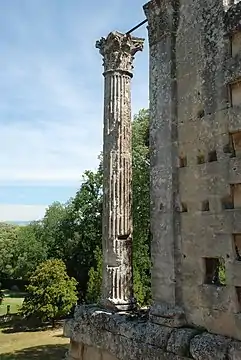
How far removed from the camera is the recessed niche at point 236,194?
6.11 m

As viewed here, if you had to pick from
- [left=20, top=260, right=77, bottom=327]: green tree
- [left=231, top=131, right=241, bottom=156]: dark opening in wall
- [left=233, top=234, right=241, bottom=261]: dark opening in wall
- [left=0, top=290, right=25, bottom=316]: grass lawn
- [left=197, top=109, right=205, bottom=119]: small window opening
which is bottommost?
[left=0, top=290, right=25, bottom=316]: grass lawn

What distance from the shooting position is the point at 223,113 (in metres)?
6.42

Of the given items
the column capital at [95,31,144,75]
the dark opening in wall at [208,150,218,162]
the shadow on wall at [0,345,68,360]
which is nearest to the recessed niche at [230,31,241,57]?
the dark opening in wall at [208,150,218,162]

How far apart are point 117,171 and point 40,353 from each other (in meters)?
15.4

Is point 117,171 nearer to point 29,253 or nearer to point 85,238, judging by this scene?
point 85,238

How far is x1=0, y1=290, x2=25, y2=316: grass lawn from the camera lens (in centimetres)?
3795

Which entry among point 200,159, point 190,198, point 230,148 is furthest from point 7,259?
point 230,148

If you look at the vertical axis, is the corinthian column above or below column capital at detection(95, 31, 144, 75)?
below

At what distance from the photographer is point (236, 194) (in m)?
6.16

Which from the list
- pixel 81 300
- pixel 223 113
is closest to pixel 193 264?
pixel 223 113

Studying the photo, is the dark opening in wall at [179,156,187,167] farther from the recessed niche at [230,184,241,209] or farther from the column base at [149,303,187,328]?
the column base at [149,303,187,328]

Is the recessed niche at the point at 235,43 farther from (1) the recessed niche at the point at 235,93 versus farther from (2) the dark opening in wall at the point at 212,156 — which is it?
(2) the dark opening in wall at the point at 212,156

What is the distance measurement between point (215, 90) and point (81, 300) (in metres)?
27.5

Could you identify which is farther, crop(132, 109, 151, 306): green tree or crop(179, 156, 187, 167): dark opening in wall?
crop(132, 109, 151, 306): green tree
